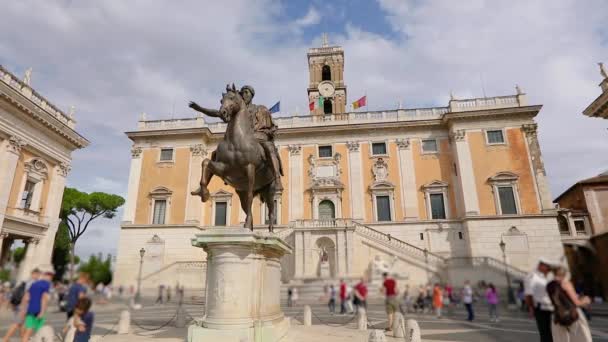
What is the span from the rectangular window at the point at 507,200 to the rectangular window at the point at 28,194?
106ft

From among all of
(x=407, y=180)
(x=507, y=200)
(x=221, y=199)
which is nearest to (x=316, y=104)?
(x=407, y=180)

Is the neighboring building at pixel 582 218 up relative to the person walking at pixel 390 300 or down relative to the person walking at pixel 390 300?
up

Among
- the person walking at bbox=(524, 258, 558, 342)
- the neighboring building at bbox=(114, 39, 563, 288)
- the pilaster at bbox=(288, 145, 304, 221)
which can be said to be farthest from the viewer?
the pilaster at bbox=(288, 145, 304, 221)

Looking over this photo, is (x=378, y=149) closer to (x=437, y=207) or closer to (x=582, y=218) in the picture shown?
(x=437, y=207)

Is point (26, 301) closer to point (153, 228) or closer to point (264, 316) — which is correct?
point (264, 316)

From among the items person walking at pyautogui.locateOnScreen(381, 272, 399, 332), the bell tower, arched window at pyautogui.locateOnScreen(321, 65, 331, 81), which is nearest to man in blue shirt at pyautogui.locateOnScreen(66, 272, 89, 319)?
person walking at pyautogui.locateOnScreen(381, 272, 399, 332)

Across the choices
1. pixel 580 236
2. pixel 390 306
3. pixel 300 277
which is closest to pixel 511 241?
pixel 580 236

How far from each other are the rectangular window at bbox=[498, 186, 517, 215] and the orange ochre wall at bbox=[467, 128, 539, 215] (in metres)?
0.51

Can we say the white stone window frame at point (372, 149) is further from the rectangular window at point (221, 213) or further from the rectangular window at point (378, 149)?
the rectangular window at point (221, 213)

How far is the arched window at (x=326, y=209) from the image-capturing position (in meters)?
26.3

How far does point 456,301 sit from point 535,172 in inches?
494

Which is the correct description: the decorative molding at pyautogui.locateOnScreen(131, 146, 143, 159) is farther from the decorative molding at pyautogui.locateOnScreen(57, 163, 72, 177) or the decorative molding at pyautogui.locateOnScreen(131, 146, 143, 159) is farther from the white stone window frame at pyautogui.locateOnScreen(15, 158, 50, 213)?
the white stone window frame at pyautogui.locateOnScreen(15, 158, 50, 213)

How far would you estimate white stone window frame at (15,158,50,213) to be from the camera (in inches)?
833

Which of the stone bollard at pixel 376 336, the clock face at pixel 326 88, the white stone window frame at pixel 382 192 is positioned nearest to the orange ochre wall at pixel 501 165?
the white stone window frame at pixel 382 192
